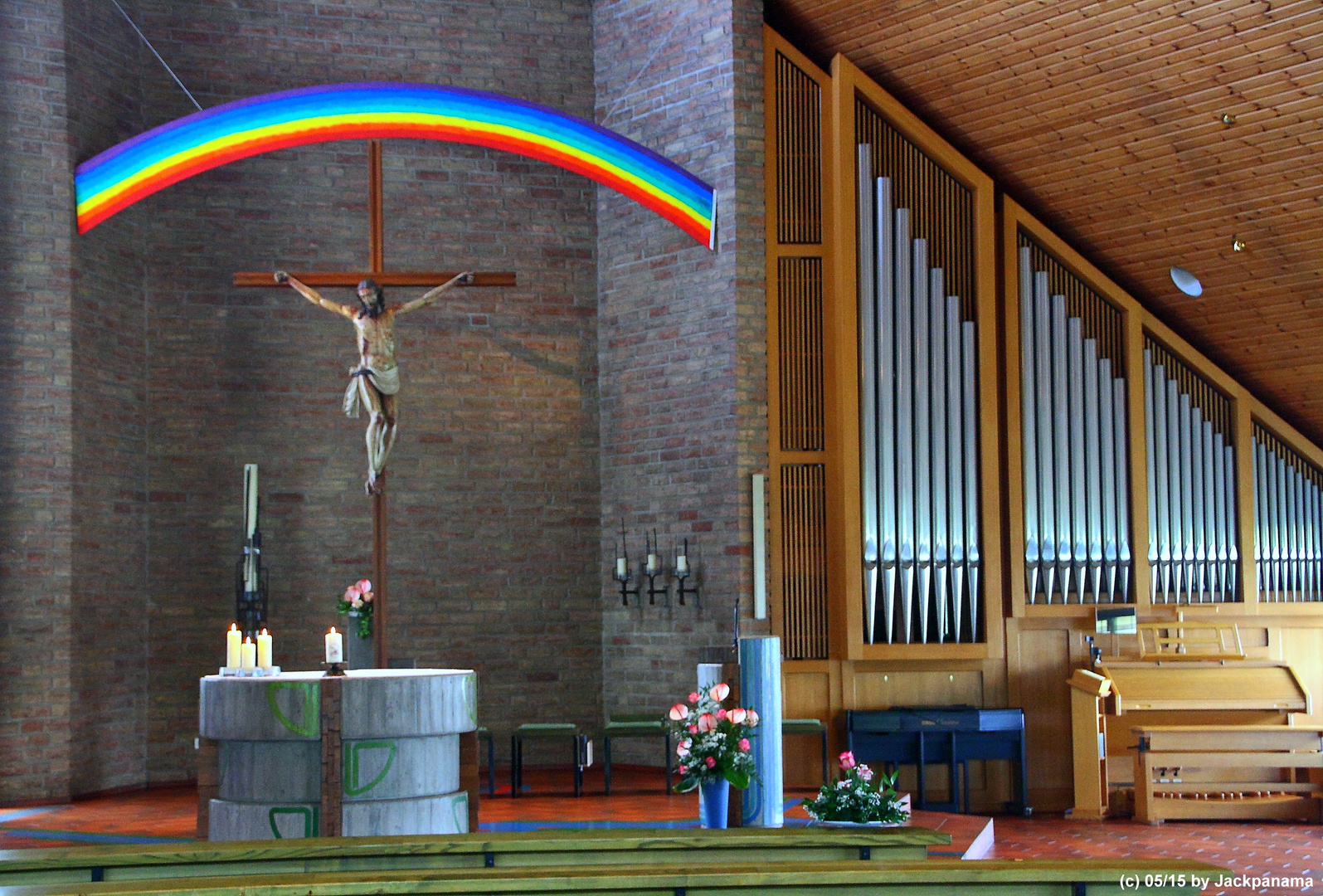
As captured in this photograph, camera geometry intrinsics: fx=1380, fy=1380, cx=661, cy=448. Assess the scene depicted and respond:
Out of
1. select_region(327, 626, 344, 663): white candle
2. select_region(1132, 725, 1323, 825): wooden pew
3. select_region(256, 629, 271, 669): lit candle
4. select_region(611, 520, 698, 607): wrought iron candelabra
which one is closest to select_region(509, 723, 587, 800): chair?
select_region(611, 520, 698, 607): wrought iron candelabra

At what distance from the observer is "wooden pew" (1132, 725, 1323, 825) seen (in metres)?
8.67

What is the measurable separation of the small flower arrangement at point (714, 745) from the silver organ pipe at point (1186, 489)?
15.6 feet

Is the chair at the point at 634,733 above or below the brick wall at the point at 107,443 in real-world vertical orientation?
below

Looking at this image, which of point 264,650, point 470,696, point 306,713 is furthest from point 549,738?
point 306,713

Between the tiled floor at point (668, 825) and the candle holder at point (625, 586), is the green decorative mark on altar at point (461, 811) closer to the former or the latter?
the tiled floor at point (668, 825)

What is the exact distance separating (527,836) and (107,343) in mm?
6602

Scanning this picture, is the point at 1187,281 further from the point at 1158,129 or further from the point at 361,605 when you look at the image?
the point at 361,605

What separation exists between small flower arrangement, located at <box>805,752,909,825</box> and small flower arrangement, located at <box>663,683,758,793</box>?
1.71 feet

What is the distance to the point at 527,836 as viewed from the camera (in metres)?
4.27

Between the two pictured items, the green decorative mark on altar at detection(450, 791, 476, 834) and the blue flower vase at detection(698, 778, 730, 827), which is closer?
the blue flower vase at detection(698, 778, 730, 827)

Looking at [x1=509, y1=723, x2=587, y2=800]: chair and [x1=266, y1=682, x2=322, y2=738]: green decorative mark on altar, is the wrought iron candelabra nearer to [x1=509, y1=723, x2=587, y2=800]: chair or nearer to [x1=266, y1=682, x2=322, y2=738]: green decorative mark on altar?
[x1=509, y1=723, x2=587, y2=800]: chair

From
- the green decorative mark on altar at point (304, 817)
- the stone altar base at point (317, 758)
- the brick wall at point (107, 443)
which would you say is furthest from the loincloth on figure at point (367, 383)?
the green decorative mark on altar at point (304, 817)

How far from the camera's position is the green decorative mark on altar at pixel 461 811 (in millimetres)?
6527

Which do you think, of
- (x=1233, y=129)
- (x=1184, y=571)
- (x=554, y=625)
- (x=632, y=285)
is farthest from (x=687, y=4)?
(x=1184, y=571)
